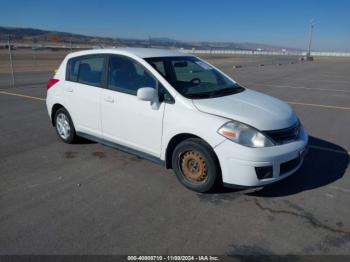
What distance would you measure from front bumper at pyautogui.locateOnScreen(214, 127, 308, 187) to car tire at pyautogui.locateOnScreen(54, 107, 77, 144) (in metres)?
2.92

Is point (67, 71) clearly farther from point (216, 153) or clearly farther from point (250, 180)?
point (250, 180)

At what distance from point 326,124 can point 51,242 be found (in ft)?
22.0

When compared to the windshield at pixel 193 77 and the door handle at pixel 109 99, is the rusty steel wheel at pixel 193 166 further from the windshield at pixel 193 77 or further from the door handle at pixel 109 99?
the door handle at pixel 109 99

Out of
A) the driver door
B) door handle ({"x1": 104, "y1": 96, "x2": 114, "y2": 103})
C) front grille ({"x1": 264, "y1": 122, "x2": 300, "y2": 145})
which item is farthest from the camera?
door handle ({"x1": 104, "y1": 96, "x2": 114, "y2": 103})

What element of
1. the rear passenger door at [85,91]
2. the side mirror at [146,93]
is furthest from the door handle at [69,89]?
the side mirror at [146,93]

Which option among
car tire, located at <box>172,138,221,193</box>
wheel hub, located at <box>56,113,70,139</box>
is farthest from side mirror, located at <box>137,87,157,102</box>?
wheel hub, located at <box>56,113,70,139</box>

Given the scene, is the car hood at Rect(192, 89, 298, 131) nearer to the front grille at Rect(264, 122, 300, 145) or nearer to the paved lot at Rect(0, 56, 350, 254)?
the front grille at Rect(264, 122, 300, 145)

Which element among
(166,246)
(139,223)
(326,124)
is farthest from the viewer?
(326,124)

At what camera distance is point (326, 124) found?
300 inches

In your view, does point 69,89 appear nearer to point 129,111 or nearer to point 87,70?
point 87,70

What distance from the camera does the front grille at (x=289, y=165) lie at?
12.5ft

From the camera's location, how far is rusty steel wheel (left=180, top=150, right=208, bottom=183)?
3912 mm

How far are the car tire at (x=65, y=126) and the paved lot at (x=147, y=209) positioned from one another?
0.20 m

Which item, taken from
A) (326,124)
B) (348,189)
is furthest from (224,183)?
(326,124)
